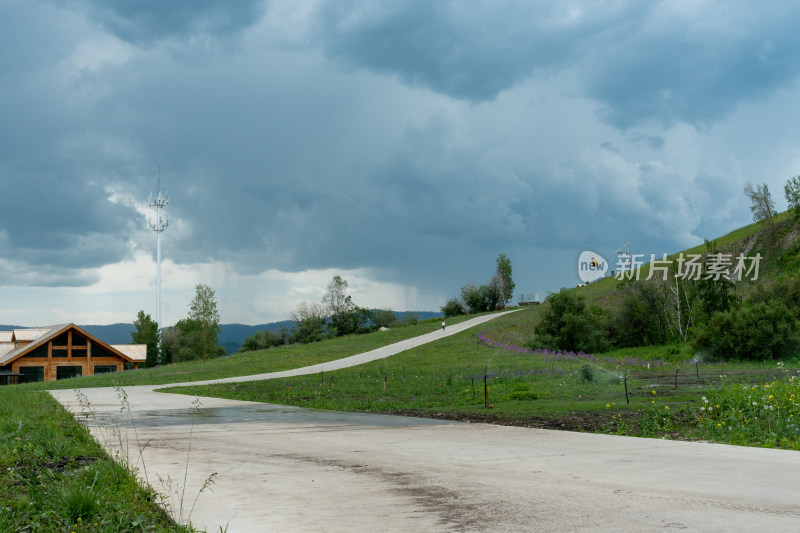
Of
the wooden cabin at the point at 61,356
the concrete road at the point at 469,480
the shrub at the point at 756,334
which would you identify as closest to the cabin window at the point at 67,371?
the wooden cabin at the point at 61,356

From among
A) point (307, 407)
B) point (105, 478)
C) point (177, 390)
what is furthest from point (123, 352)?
point (105, 478)

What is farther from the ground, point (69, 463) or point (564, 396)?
point (69, 463)

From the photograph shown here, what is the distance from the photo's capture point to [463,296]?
98062 mm

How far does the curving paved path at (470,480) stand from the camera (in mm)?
5625

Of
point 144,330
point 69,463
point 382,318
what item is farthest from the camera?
point 144,330

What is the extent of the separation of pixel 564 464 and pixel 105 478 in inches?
211

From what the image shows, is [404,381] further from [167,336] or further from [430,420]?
[167,336]

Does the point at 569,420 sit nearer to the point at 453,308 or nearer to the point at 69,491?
the point at 69,491

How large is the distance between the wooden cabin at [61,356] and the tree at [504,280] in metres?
53.4

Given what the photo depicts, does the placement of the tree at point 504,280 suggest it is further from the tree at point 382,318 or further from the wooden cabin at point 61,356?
the wooden cabin at point 61,356

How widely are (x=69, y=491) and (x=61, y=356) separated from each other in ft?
202

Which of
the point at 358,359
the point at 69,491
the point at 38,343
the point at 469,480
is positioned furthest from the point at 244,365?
the point at 69,491

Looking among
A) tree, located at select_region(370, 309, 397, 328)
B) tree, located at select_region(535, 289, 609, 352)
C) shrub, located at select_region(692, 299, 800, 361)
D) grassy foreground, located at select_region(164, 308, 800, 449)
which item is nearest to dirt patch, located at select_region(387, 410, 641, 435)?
grassy foreground, located at select_region(164, 308, 800, 449)

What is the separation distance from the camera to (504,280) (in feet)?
351
